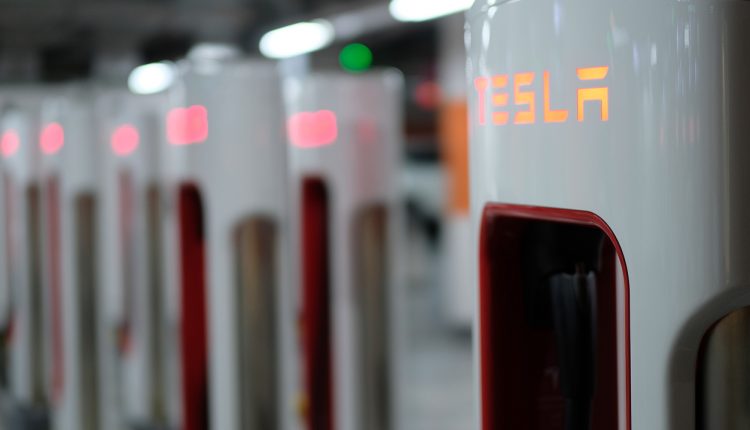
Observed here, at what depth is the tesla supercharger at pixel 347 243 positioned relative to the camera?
3229mm

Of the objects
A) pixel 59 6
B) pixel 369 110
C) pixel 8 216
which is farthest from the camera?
pixel 59 6

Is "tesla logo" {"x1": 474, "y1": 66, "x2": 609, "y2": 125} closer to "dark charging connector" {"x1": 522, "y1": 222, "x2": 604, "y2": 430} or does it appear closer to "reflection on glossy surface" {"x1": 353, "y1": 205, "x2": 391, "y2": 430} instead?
"dark charging connector" {"x1": 522, "y1": 222, "x2": 604, "y2": 430}

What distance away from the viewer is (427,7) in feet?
19.0

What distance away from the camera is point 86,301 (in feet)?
12.4

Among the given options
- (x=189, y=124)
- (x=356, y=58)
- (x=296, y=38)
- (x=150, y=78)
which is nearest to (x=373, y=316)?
(x=189, y=124)

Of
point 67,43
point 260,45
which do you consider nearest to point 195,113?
point 260,45

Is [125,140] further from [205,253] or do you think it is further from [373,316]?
[205,253]

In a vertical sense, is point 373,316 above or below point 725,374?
below

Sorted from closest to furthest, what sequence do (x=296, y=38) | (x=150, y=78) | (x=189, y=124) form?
(x=189, y=124) < (x=296, y=38) < (x=150, y=78)

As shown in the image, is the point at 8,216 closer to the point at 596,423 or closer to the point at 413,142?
the point at 596,423

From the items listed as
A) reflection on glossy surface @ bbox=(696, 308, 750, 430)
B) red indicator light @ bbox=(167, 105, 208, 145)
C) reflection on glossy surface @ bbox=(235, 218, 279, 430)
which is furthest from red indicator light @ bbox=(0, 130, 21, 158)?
reflection on glossy surface @ bbox=(696, 308, 750, 430)

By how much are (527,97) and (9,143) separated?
3572mm

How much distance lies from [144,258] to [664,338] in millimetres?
3199

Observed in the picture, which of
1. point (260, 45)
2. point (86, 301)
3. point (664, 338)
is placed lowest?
point (86, 301)
